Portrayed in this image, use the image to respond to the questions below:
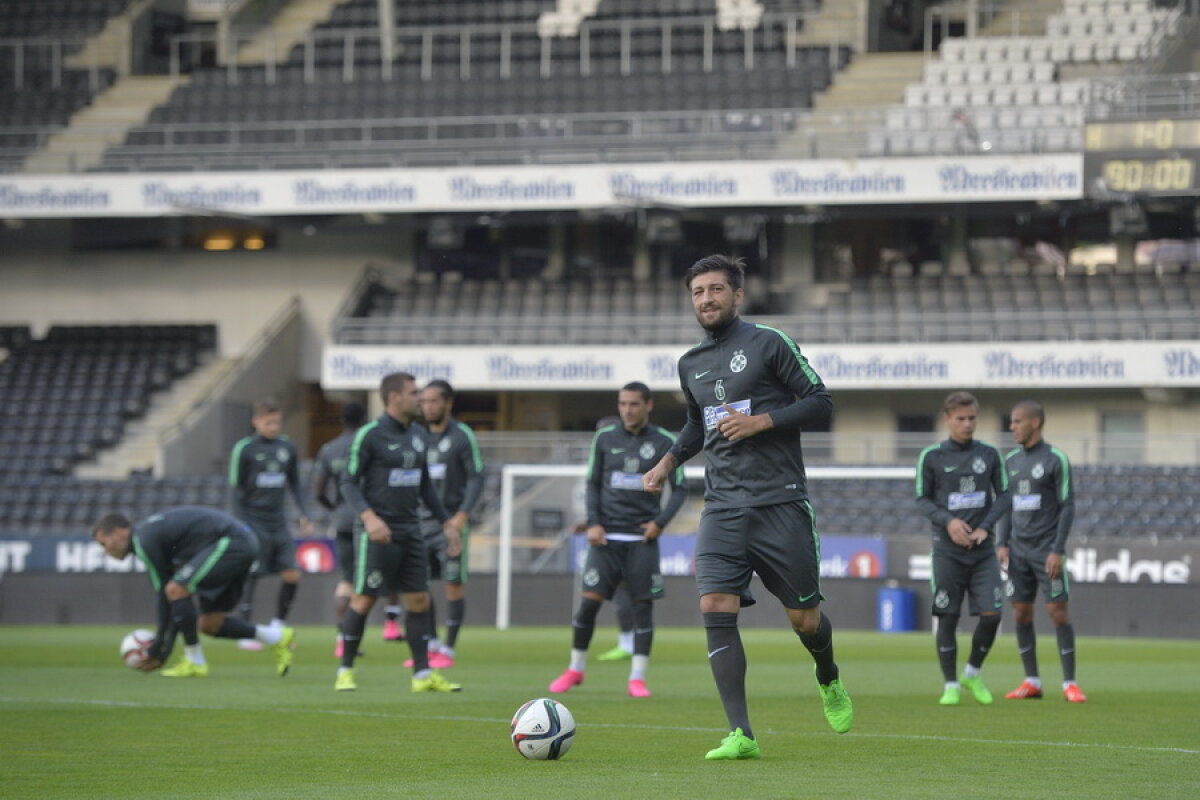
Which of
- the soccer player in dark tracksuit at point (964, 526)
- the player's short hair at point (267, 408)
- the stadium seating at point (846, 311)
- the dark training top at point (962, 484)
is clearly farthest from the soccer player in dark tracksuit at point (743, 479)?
the stadium seating at point (846, 311)

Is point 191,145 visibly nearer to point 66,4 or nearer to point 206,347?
point 206,347

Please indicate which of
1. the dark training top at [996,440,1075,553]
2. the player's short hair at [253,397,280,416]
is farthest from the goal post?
the dark training top at [996,440,1075,553]

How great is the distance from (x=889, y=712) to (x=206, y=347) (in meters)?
29.6

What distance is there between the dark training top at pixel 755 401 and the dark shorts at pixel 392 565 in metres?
4.19

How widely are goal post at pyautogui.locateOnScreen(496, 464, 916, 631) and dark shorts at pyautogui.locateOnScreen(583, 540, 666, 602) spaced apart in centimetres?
1041

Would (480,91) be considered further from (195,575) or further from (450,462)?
(195,575)

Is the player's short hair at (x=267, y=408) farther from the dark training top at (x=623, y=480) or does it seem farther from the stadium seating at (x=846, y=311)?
the stadium seating at (x=846, y=311)

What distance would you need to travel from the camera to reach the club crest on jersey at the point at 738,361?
8.38m

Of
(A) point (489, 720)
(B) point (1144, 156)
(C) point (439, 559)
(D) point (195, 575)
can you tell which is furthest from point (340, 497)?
(B) point (1144, 156)

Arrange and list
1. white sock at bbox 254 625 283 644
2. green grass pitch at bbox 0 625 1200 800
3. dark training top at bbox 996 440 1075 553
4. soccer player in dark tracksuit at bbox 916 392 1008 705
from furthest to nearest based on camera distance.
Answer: white sock at bbox 254 625 283 644, dark training top at bbox 996 440 1075 553, soccer player in dark tracksuit at bbox 916 392 1008 705, green grass pitch at bbox 0 625 1200 800

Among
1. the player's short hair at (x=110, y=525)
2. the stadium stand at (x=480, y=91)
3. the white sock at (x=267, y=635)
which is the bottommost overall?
the white sock at (x=267, y=635)

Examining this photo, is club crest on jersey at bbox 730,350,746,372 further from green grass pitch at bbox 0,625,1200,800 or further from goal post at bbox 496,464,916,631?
goal post at bbox 496,464,916,631

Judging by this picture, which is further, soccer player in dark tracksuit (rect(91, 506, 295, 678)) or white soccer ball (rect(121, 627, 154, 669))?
white soccer ball (rect(121, 627, 154, 669))

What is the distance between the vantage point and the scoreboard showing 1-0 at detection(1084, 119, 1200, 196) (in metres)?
30.8
